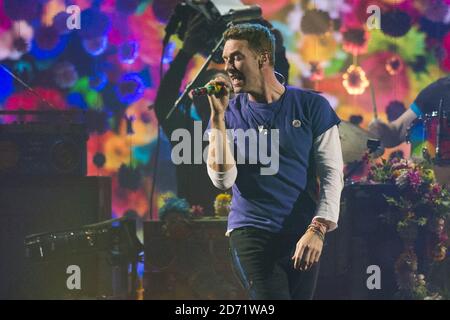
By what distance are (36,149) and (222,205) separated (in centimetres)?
127

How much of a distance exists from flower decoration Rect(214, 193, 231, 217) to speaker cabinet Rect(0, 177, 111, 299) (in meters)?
0.75

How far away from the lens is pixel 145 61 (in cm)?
485

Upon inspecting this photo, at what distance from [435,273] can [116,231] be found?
2.06 metres

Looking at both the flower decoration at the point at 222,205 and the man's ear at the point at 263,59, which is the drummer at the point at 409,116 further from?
the man's ear at the point at 263,59

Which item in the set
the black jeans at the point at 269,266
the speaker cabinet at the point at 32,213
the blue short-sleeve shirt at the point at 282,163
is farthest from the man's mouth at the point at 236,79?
the speaker cabinet at the point at 32,213

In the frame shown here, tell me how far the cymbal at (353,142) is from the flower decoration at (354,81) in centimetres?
23

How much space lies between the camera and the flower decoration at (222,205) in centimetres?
470

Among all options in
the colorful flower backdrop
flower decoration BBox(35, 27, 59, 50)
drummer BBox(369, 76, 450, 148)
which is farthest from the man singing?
flower decoration BBox(35, 27, 59, 50)

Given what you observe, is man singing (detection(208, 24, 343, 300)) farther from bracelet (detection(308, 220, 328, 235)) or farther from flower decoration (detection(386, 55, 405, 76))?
flower decoration (detection(386, 55, 405, 76))
